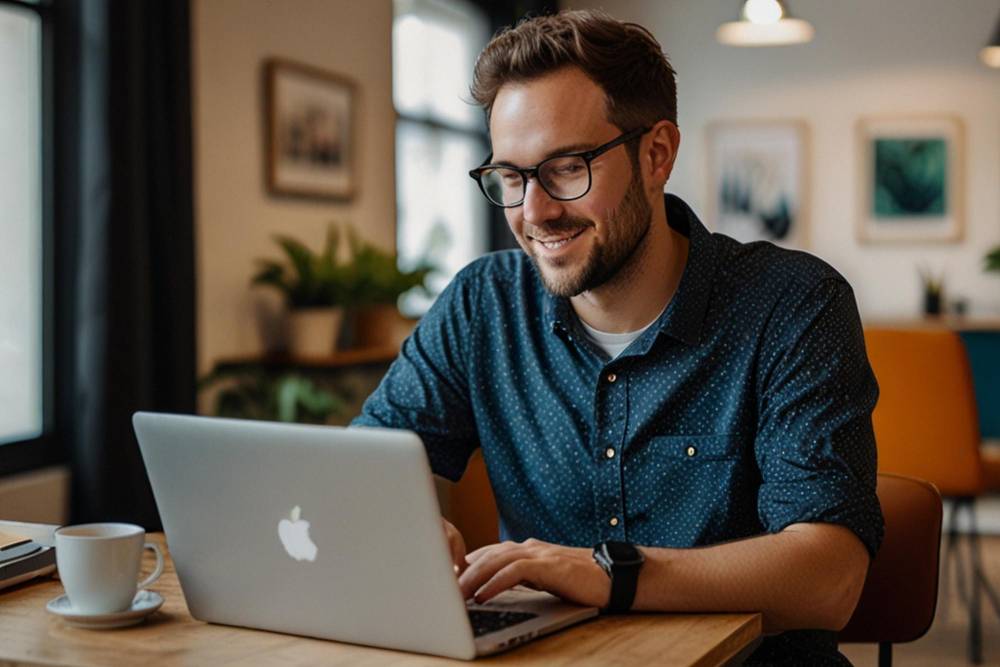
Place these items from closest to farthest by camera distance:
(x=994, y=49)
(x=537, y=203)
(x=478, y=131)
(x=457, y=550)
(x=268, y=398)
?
(x=457, y=550)
(x=537, y=203)
(x=268, y=398)
(x=994, y=49)
(x=478, y=131)

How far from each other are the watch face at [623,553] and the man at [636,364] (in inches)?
5.6

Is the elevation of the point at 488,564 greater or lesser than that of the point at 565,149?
lesser

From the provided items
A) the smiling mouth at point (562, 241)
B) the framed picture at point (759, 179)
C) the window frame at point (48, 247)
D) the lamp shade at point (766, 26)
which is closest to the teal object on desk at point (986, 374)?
the framed picture at point (759, 179)

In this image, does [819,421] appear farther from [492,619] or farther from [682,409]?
[492,619]

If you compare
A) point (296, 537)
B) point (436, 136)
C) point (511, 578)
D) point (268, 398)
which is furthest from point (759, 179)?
point (296, 537)

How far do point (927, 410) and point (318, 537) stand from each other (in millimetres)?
2327

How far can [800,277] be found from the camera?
5.36 ft

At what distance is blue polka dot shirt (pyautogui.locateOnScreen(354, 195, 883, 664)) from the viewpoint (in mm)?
1500

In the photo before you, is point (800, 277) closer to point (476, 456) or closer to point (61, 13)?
point (476, 456)

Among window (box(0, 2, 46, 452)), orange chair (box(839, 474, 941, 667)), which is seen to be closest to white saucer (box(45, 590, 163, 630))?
orange chair (box(839, 474, 941, 667))

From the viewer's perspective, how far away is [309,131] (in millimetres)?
4586

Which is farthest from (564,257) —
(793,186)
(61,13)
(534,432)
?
(793,186)

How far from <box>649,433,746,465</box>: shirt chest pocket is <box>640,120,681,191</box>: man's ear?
36 cm

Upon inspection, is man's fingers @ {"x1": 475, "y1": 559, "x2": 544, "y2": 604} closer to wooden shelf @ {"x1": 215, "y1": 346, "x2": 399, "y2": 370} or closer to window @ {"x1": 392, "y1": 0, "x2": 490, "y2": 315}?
wooden shelf @ {"x1": 215, "y1": 346, "x2": 399, "y2": 370}
